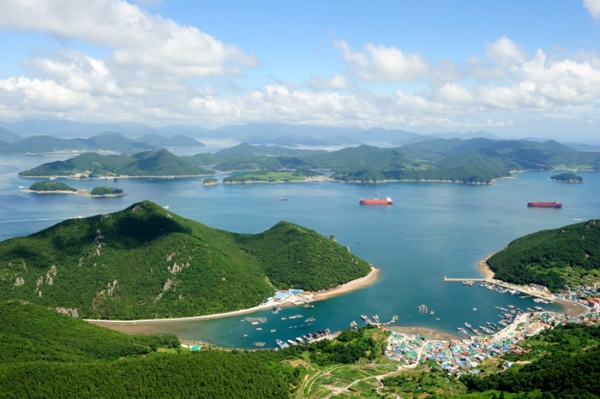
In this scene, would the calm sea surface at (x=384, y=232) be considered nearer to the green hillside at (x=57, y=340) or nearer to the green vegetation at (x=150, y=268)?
the green vegetation at (x=150, y=268)

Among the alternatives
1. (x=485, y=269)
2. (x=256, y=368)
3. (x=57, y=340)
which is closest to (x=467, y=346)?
(x=256, y=368)

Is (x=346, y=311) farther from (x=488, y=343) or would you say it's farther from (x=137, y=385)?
(x=137, y=385)

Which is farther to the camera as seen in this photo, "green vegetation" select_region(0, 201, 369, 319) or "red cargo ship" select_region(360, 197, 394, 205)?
"red cargo ship" select_region(360, 197, 394, 205)

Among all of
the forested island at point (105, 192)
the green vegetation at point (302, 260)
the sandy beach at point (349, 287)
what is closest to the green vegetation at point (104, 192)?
the forested island at point (105, 192)

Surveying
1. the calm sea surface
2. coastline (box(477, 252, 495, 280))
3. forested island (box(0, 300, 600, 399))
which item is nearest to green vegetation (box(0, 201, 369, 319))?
the calm sea surface

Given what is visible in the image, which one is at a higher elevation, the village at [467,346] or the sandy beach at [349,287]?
the sandy beach at [349,287]

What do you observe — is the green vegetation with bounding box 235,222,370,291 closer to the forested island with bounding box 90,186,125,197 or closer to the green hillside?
the green hillside

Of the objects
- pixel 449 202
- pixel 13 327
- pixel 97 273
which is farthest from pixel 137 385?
pixel 449 202
